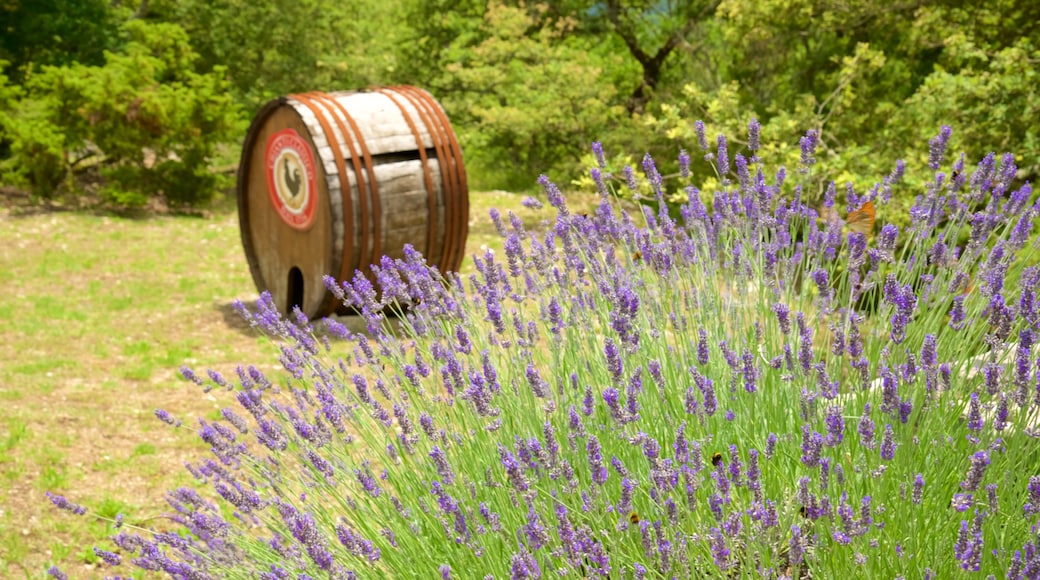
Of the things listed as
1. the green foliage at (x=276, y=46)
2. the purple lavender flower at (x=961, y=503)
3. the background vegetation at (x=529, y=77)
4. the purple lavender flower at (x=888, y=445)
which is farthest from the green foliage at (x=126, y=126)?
the purple lavender flower at (x=961, y=503)

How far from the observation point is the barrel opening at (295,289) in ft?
25.1

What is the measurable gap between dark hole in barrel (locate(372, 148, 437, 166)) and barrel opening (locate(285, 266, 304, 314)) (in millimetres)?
1338

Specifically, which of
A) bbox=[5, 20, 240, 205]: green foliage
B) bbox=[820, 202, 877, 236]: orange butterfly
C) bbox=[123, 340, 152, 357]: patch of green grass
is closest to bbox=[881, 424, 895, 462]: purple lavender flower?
bbox=[820, 202, 877, 236]: orange butterfly

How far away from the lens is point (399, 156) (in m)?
6.89

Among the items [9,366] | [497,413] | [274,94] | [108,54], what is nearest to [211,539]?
[497,413]

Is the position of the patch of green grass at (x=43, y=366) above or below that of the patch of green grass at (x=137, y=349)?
above

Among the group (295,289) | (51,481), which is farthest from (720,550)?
(295,289)

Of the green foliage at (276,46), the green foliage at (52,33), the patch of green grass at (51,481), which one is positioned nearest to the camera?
the patch of green grass at (51,481)

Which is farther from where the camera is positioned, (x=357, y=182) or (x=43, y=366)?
(x=357, y=182)

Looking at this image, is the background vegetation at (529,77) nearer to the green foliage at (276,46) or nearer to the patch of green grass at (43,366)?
the green foliage at (276,46)

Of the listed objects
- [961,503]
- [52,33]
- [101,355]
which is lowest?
[101,355]

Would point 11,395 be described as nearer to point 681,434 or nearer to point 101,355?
point 101,355

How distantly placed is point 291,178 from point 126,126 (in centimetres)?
555

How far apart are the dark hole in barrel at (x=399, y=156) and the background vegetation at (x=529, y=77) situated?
7.21 ft
